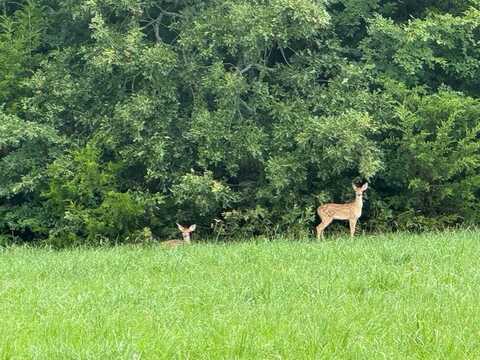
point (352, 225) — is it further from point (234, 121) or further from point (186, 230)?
point (186, 230)

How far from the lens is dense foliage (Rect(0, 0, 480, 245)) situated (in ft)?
45.3

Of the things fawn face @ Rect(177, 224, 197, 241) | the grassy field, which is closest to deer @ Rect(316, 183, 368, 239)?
fawn face @ Rect(177, 224, 197, 241)

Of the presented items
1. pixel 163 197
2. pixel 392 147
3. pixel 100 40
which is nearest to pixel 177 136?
pixel 163 197

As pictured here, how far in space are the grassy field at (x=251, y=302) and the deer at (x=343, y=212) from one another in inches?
120

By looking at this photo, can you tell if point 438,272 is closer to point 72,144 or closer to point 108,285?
point 108,285

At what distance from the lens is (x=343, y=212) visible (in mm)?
14000

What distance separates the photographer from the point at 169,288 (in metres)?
7.88

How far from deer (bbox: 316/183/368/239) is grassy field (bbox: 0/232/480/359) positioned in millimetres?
3037

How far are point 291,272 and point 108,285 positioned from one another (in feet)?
6.35

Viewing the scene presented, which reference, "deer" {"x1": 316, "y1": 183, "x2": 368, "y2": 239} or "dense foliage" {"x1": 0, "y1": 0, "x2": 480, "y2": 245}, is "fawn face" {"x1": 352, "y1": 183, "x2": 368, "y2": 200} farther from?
"dense foliage" {"x1": 0, "y1": 0, "x2": 480, "y2": 245}

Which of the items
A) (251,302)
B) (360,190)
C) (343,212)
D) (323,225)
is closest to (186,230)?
(323,225)

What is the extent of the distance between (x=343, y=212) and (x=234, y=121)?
2576 millimetres

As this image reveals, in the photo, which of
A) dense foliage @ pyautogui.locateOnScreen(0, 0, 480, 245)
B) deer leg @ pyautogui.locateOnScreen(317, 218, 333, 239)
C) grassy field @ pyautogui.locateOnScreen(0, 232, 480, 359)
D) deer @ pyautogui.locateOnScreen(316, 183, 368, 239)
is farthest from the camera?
deer leg @ pyautogui.locateOnScreen(317, 218, 333, 239)

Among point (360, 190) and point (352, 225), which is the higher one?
point (360, 190)
